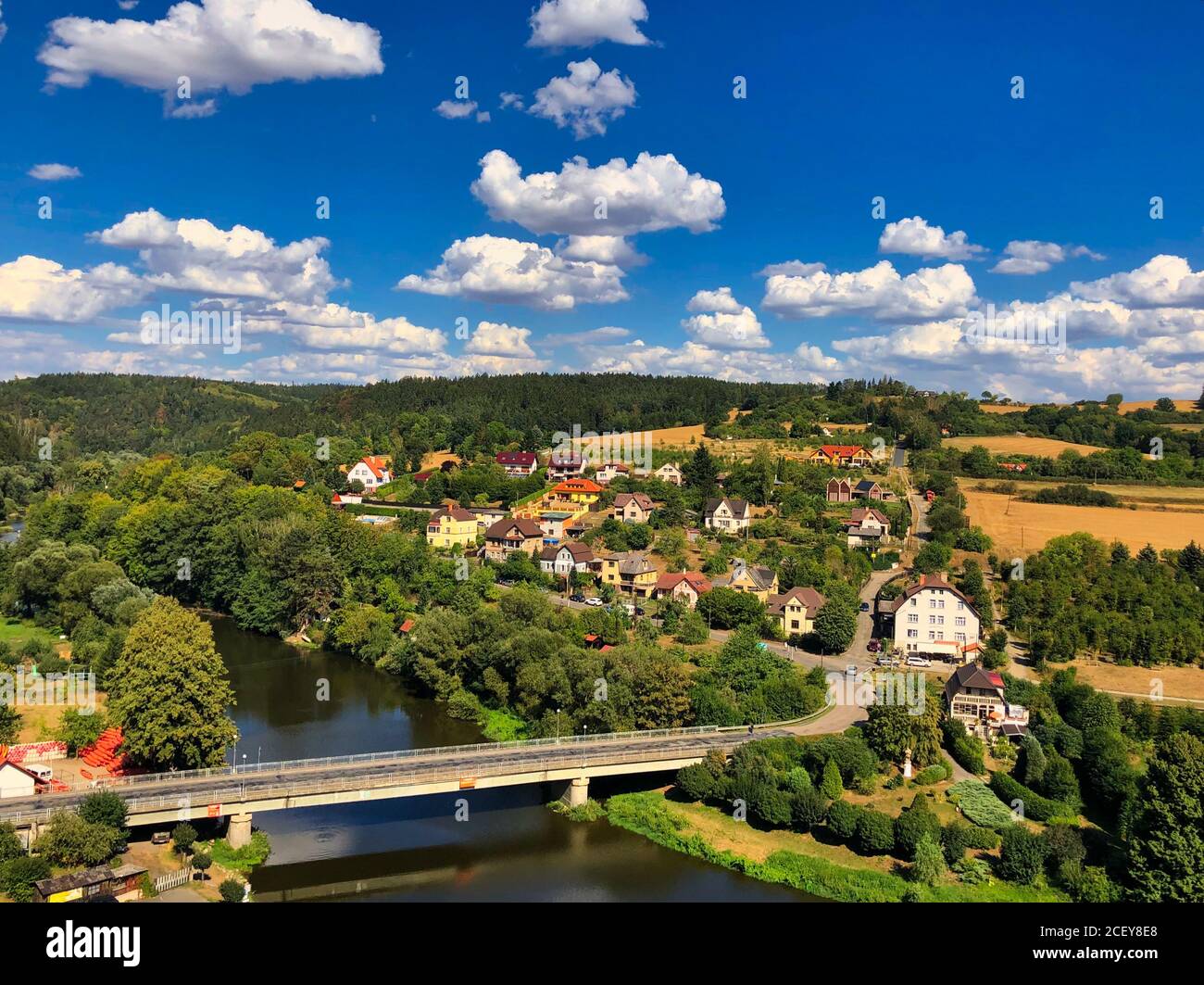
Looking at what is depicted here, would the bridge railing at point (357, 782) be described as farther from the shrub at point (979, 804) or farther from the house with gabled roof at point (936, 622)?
the house with gabled roof at point (936, 622)

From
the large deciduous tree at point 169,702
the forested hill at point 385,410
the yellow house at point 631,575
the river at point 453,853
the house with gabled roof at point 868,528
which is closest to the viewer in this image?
the river at point 453,853

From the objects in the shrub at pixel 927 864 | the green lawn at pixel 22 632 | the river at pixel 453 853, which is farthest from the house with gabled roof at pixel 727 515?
the green lawn at pixel 22 632

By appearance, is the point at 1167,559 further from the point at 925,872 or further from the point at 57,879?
the point at 57,879

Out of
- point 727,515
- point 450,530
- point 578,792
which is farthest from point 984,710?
point 450,530

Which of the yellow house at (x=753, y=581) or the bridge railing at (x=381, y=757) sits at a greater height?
the yellow house at (x=753, y=581)

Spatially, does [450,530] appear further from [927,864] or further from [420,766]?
[927,864]

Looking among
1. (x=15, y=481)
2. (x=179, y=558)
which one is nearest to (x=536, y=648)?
(x=179, y=558)

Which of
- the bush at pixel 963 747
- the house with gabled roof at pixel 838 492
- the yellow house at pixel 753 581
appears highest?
the house with gabled roof at pixel 838 492
